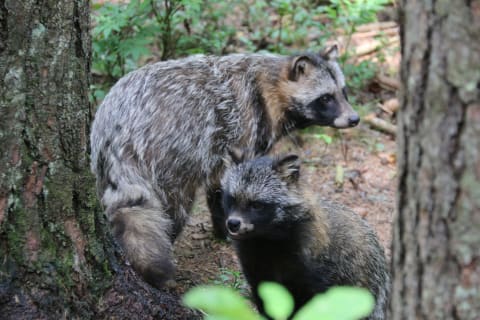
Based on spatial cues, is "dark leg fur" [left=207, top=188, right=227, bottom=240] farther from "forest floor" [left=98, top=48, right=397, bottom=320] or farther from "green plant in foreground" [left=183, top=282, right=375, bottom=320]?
"green plant in foreground" [left=183, top=282, right=375, bottom=320]

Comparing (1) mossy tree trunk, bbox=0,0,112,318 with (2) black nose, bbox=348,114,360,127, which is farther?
(2) black nose, bbox=348,114,360,127

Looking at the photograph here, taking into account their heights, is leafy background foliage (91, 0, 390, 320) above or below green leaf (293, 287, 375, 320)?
below

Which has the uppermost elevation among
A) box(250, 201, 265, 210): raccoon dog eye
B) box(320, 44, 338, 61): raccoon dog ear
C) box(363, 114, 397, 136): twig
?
box(320, 44, 338, 61): raccoon dog ear

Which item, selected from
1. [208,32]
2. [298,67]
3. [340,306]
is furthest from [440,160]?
[208,32]

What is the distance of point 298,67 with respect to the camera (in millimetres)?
6023

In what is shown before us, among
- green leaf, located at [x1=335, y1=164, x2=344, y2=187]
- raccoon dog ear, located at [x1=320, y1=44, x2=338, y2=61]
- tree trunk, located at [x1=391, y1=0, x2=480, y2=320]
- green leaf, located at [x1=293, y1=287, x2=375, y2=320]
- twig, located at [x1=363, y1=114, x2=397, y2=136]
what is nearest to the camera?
green leaf, located at [x1=293, y1=287, x2=375, y2=320]

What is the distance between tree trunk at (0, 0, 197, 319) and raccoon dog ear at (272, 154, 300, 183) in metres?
1.34

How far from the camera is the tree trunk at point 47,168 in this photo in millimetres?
3049

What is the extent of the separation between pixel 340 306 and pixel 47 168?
2.14 metres

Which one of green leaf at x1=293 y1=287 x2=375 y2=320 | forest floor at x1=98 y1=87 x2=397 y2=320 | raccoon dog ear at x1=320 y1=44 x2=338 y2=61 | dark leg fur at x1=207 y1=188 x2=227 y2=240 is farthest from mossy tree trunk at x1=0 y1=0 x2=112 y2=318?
raccoon dog ear at x1=320 y1=44 x2=338 y2=61

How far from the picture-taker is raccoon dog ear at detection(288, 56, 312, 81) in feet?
19.6

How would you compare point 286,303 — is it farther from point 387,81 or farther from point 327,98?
point 387,81

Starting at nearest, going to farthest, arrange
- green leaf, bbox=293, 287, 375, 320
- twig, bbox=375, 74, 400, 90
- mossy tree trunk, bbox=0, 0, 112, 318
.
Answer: green leaf, bbox=293, 287, 375, 320
mossy tree trunk, bbox=0, 0, 112, 318
twig, bbox=375, 74, 400, 90

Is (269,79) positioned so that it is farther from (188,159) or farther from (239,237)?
(239,237)
